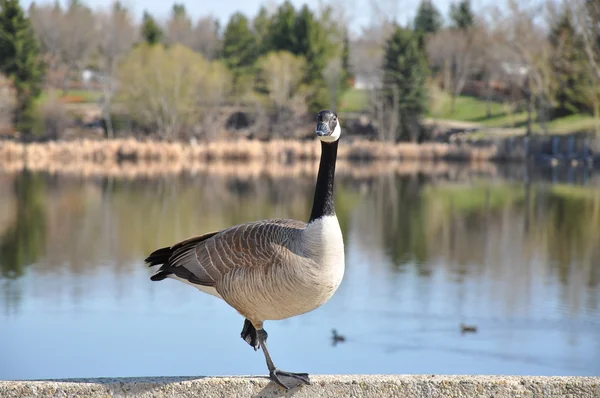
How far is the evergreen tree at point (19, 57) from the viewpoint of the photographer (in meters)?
58.2

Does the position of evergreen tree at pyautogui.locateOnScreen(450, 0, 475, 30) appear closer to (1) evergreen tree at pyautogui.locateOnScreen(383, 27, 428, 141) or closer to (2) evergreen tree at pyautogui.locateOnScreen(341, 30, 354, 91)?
(2) evergreen tree at pyautogui.locateOnScreen(341, 30, 354, 91)

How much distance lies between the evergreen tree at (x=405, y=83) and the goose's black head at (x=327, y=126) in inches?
2107

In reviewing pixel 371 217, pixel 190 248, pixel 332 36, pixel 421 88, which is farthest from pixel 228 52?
pixel 190 248

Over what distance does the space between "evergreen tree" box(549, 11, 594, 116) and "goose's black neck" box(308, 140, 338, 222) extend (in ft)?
170

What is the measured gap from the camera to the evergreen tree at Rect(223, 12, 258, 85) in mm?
73062

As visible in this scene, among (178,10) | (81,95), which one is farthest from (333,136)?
(178,10)

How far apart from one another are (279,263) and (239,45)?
2795 inches

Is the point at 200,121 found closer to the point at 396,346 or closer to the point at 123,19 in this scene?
the point at 123,19

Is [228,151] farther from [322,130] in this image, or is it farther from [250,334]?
[322,130]

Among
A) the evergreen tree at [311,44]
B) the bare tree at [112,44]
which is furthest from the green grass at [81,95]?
the evergreen tree at [311,44]

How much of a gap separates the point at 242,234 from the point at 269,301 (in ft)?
1.57

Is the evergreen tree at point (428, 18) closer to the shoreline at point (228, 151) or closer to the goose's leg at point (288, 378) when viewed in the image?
the shoreline at point (228, 151)

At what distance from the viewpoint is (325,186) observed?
436 centimetres

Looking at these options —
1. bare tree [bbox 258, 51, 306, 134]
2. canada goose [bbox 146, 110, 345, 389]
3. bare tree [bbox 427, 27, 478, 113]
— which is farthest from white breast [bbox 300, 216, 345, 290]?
bare tree [bbox 427, 27, 478, 113]
